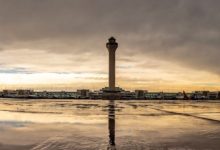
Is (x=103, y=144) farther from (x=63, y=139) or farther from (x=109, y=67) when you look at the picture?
(x=109, y=67)

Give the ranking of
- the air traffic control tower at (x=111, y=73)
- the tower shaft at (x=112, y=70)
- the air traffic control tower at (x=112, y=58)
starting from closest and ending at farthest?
the air traffic control tower at (x=111, y=73)
the tower shaft at (x=112, y=70)
the air traffic control tower at (x=112, y=58)

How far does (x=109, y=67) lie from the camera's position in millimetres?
136875

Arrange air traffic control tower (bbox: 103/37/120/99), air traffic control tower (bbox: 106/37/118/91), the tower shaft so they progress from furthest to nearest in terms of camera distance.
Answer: air traffic control tower (bbox: 106/37/118/91) → the tower shaft → air traffic control tower (bbox: 103/37/120/99)

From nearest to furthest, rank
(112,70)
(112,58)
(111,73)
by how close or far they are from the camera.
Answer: (111,73) → (112,70) → (112,58)

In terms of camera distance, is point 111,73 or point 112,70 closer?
point 111,73

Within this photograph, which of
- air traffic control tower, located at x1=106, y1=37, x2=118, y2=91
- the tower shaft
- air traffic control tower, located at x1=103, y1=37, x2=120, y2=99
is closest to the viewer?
air traffic control tower, located at x1=103, y1=37, x2=120, y2=99

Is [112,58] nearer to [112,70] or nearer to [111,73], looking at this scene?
[112,70]

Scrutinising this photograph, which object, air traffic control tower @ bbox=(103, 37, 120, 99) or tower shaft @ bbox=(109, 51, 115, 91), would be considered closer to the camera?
air traffic control tower @ bbox=(103, 37, 120, 99)

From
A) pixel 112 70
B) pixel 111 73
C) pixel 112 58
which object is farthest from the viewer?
pixel 112 58

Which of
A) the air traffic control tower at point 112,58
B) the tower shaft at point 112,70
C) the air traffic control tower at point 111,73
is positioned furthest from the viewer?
the air traffic control tower at point 112,58

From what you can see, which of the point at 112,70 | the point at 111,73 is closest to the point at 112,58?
the point at 112,70

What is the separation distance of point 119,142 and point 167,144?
72.4 inches

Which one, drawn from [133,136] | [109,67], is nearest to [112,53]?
[109,67]

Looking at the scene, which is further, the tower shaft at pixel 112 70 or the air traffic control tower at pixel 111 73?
the tower shaft at pixel 112 70
